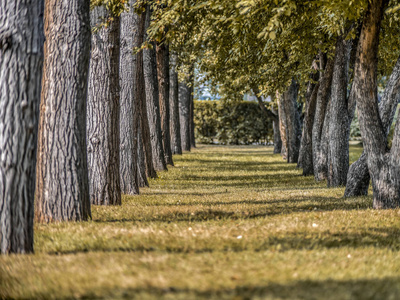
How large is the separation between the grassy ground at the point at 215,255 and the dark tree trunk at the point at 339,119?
3.95m

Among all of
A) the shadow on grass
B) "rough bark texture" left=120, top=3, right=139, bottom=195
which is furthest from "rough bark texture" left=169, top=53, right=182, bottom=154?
the shadow on grass

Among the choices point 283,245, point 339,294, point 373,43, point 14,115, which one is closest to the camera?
point 339,294

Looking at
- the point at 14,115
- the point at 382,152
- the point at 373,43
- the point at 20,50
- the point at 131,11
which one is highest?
the point at 131,11

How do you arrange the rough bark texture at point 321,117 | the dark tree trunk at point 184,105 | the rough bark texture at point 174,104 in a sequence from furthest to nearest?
the dark tree trunk at point 184,105, the rough bark texture at point 174,104, the rough bark texture at point 321,117

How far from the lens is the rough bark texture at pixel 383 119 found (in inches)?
383

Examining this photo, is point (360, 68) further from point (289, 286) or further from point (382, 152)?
point (289, 286)

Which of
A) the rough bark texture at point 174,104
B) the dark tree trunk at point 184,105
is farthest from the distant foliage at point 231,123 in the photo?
the rough bark texture at point 174,104

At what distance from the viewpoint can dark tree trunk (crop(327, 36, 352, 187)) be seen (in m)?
12.5

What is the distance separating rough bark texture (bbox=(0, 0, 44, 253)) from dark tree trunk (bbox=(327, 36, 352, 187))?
8.99 meters

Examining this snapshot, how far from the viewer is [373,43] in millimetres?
8961

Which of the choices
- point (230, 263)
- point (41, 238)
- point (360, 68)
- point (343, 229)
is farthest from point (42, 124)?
point (360, 68)

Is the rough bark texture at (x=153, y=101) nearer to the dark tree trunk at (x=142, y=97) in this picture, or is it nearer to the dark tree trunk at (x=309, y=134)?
the dark tree trunk at (x=142, y=97)

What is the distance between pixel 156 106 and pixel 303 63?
560cm

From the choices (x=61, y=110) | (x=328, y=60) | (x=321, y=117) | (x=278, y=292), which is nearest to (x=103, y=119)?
(x=61, y=110)
